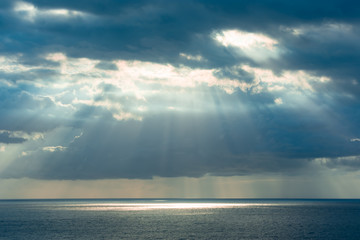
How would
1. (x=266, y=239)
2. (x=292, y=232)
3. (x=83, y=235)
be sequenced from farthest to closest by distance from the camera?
1. (x=292, y=232)
2. (x=83, y=235)
3. (x=266, y=239)

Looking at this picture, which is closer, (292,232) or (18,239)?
(18,239)

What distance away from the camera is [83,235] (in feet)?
366

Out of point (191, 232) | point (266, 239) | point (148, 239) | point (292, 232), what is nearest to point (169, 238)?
point (148, 239)

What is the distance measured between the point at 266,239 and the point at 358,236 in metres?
26.0

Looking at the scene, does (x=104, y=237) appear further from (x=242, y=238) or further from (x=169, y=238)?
(x=242, y=238)

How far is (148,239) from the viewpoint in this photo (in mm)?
103250

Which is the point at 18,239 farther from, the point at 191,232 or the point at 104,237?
the point at 191,232

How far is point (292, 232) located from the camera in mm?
120062

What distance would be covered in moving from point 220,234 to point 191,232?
9049mm

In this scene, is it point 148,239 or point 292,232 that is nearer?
point 148,239

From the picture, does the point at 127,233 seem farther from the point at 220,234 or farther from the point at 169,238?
the point at 220,234

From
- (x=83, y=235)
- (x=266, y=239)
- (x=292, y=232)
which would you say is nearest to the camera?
(x=266, y=239)

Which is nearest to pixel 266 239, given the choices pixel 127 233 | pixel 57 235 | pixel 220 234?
pixel 220 234

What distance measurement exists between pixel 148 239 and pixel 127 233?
16.5m
